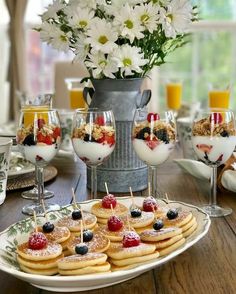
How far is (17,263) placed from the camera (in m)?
1.09

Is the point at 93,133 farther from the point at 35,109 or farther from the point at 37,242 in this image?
the point at 37,242

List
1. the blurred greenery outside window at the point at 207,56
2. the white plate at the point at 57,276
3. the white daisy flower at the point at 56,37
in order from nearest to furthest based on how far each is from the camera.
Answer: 1. the white plate at the point at 57,276
2. the white daisy flower at the point at 56,37
3. the blurred greenery outside window at the point at 207,56

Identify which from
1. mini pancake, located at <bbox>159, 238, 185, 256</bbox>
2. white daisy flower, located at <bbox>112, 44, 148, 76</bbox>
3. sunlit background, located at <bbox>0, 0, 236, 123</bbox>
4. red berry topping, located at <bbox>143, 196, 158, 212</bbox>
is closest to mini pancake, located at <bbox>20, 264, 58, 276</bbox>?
mini pancake, located at <bbox>159, 238, 185, 256</bbox>

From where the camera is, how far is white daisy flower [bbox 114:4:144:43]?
1.55 m

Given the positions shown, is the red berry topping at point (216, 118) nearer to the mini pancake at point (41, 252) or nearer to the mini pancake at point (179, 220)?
the mini pancake at point (179, 220)

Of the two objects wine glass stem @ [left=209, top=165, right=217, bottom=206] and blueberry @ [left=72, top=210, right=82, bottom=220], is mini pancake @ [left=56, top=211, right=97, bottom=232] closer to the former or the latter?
blueberry @ [left=72, top=210, right=82, bottom=220]

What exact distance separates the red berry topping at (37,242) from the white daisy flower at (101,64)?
2.13 feet

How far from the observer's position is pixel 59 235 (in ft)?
3.75

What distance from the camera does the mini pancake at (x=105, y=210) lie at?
4.27 ft

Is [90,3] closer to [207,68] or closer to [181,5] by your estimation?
[181,5]

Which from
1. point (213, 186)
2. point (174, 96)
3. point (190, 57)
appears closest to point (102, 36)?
point (213, 186)

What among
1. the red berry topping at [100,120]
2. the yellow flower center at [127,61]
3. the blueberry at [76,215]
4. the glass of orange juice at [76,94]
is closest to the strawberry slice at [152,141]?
the red berry topping at [100,120]

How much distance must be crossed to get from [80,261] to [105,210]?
329 millimetres

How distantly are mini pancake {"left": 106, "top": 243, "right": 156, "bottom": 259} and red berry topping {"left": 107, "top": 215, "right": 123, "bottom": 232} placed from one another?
0.10 meters
